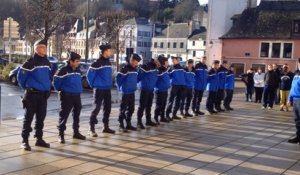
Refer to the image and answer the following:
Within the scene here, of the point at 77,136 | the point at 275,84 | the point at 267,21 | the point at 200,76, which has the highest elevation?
the point at 267,21

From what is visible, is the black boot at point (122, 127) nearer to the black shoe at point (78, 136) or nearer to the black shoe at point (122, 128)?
the black shoe at point (122, 128)

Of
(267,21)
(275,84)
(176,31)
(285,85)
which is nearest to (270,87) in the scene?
(275,84)

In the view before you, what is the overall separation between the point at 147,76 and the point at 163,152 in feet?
9.78

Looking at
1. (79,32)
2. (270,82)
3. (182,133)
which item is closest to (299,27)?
(270,82)

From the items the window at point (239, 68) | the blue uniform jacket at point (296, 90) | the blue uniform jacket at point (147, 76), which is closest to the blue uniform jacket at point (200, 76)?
the blue uniform jacket at point (147, 76)

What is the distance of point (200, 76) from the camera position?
518 inches

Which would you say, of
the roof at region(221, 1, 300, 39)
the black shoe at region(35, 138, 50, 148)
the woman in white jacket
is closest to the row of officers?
the black shoe at region(35, 138, 50, 148)

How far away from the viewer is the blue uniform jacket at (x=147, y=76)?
1048 cm

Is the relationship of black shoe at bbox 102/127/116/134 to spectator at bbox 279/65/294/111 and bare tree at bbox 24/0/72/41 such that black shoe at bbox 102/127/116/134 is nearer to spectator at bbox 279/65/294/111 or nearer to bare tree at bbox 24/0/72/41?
spectator at bbox 279/65/294/111

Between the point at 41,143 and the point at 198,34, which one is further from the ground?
the point at 198,34

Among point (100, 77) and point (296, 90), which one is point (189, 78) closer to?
point (296, 90)

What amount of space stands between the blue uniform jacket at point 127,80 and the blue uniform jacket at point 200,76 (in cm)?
379

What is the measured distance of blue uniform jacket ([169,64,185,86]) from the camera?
11.9 m

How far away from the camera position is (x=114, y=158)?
7.30 m
